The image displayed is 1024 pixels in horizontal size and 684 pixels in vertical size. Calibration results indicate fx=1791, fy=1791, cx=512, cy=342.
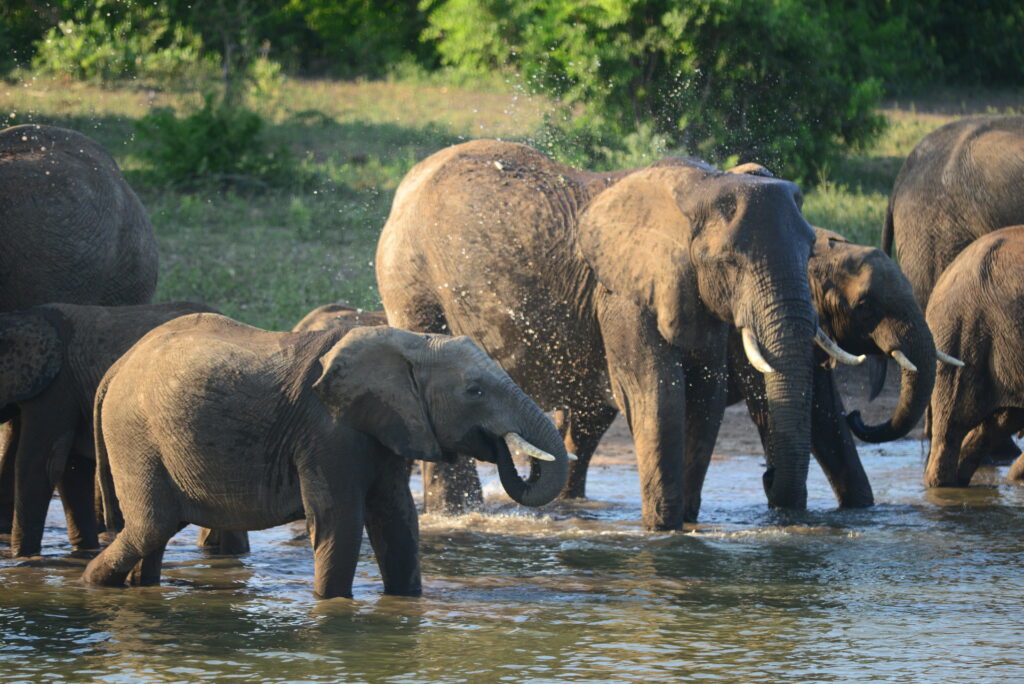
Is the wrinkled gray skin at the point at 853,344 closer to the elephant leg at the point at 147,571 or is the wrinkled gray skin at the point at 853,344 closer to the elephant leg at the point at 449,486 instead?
the elephant leg at the point at 449,486

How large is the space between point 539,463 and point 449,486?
3.02m

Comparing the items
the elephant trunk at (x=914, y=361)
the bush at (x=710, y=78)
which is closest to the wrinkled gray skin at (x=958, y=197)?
the elephant trunk at (x=914, y=361)

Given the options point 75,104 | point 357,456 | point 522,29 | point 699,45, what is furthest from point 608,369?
point 75,104

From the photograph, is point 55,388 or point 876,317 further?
point 876,317

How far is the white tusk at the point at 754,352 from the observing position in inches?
331

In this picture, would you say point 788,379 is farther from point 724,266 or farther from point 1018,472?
point 1018,472

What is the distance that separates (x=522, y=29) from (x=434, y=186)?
38.3 feet

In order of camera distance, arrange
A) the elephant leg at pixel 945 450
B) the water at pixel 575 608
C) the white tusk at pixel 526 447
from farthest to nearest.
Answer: the elephant leg at pixel 945 450 < the white tusk at pixel 526 447 < the water at pixel 575 608

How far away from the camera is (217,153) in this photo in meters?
18.7

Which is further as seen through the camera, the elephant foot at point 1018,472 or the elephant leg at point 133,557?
the elephant foot at point 1018,472

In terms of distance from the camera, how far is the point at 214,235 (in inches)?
652

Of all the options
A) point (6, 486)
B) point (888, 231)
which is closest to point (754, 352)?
point (6, 486)

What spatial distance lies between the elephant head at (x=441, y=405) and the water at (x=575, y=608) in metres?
0.66

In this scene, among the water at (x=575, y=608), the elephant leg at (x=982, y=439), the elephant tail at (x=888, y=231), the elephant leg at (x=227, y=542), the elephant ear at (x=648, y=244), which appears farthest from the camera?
the elephant tail at (x=888, y=231)
